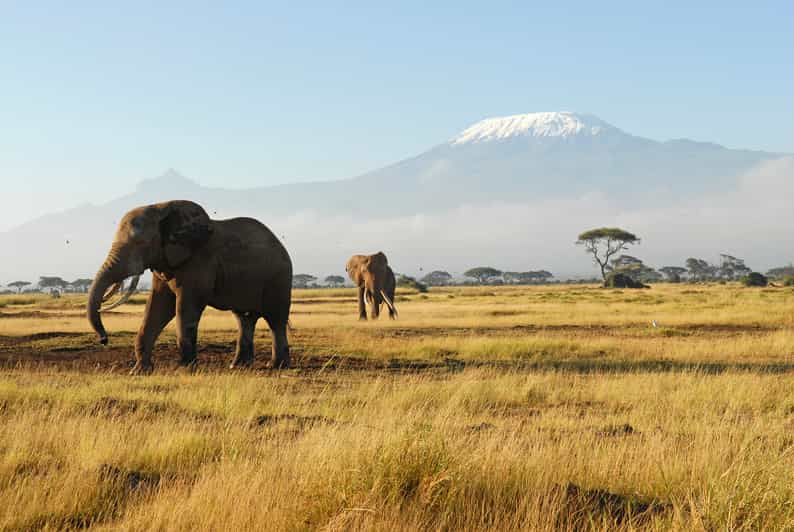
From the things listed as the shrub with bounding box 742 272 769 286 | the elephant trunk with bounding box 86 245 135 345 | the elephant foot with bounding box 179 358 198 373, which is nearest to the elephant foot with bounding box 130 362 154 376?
the elephant foot with bounding box 179 358 198 373

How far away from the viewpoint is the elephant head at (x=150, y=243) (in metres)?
14.4

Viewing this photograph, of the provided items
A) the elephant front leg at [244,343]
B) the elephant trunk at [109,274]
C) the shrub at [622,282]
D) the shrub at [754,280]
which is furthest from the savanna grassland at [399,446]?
the shrub at [754,280]

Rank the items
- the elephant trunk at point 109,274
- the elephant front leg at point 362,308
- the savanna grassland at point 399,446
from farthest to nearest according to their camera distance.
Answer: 1. the elephant front leg at point 362,308
2. the elephant trunk at point 109,274
3. the savanna grassland at point 399,446

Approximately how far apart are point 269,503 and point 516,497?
5.91 ft

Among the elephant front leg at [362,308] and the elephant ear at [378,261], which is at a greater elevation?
the elephant ear at [378,261]

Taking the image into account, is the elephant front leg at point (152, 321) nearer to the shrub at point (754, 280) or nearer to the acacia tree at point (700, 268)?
the shrub at point (754, 280)

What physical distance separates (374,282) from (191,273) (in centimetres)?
2002

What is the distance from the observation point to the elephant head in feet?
47.1

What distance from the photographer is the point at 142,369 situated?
14.7 meters

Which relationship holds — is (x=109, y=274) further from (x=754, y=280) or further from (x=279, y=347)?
(x=754, y=280)

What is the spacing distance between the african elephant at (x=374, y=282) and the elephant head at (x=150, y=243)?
1906cm

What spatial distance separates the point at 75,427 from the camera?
26.5 feet

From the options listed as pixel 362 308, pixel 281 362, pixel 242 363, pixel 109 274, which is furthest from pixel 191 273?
pixel 362 308

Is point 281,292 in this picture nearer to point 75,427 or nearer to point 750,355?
point 75,427
